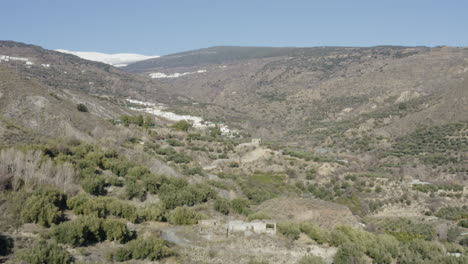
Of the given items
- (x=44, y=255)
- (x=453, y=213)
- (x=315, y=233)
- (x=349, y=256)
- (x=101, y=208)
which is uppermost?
(x=44, y=255)

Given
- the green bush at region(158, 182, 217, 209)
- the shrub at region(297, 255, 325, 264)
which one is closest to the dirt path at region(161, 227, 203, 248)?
the shrub at region(297, 255, 325, 264)

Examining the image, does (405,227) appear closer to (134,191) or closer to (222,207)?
(222,207)

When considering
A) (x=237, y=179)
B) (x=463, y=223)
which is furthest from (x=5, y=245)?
(x=463, y=223)

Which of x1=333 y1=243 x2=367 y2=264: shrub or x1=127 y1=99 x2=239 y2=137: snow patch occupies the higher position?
x1=333 y1=243 x2=367 y2=264: shrub

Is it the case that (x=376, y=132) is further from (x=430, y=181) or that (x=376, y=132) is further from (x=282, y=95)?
(x=282, y=95)

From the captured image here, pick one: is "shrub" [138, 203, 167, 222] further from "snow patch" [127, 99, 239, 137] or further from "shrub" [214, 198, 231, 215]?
"snow patch" [127, 99, 239, 137]

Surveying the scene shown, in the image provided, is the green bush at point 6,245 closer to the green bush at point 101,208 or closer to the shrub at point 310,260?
the green bush at point 101,208
